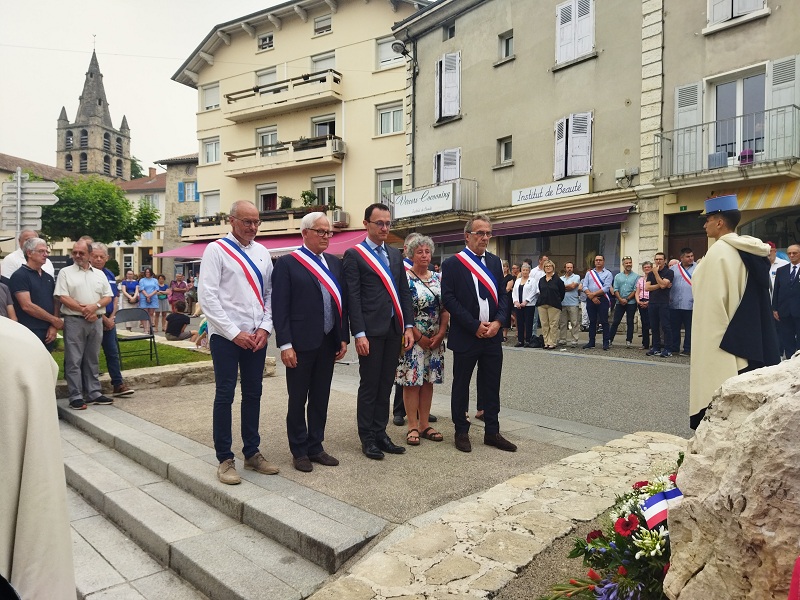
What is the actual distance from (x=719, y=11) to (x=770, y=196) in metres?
4.64

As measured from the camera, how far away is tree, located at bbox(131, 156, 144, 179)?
3238 inches

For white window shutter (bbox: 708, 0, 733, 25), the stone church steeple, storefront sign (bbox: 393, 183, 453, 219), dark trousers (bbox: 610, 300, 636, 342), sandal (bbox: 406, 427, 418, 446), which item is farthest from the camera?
the stone church steeple

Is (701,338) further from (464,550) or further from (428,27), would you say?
(428,27)

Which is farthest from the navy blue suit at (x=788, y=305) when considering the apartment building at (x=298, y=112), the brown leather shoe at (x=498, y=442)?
the apartment building at (x=298, y=112)

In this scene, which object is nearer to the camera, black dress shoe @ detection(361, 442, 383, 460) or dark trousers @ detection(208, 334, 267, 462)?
dark trousers @ detection(208, 334, 267, 462)

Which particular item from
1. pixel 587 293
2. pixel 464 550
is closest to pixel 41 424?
pixel 464 550

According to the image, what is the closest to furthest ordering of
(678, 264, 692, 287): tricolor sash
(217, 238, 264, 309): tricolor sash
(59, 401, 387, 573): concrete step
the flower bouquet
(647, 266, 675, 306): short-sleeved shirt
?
the flower bouquet, (59, 401, 387, 573): concrete step, (217, 238, 264, 309): tricolor sash, (678, 264, 692, 287): tricolor sash, (647, 266, 675, 306): short-sleeved shirt

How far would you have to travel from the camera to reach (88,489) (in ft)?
15.5

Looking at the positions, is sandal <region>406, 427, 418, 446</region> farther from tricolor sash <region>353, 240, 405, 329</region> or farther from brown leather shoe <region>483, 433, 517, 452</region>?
tricolor sash <region>353, 240, 405, 329</region>

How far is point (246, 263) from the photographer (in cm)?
461

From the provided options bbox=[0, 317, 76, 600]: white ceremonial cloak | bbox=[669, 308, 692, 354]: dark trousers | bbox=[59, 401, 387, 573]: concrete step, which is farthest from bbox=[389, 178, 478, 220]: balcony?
bbox=[0, 317, 76, 600]: white ceremonial cloak

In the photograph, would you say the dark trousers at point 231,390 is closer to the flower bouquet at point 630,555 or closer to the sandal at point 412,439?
the sandal at point 412,439

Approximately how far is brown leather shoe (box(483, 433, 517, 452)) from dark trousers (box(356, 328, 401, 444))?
894 mm

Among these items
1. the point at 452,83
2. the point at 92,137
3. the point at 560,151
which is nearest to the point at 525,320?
the point at 560,151
